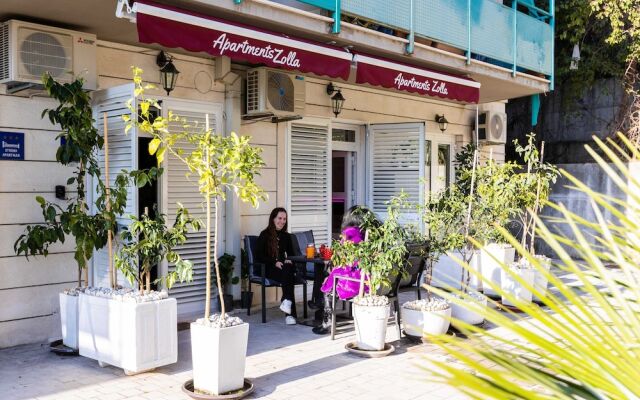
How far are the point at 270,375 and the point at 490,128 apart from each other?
878cm

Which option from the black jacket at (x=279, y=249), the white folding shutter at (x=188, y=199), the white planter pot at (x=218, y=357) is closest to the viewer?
the white planter pot at (x=218, y=357)

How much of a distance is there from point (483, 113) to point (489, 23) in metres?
2.92

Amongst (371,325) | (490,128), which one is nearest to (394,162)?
(490,128)

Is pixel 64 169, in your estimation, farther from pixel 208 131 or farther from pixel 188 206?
pixel 208 131

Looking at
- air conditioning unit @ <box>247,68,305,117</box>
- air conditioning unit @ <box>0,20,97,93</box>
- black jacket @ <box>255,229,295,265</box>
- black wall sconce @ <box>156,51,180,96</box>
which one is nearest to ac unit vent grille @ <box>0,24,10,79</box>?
air conditioning unit @ <box>0,20,97,93</box>

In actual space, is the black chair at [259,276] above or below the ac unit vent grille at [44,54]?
below

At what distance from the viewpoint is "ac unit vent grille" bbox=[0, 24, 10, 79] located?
240 inches

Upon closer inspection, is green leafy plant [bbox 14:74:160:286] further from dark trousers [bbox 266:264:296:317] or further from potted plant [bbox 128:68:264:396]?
dark trousers [bbox 266:264:296:317]

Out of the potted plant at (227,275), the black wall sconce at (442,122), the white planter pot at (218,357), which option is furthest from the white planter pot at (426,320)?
the black wall sconce at (442,122)

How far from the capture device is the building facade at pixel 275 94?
6406 mm

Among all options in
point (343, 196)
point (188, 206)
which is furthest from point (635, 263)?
point (343, 196)

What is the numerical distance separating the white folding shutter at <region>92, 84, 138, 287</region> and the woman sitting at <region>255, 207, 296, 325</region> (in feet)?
5.74

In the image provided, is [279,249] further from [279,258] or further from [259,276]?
[259,276]

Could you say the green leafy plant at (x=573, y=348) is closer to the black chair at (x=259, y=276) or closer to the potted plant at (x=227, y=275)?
the black chair at (x=259, y=276)
